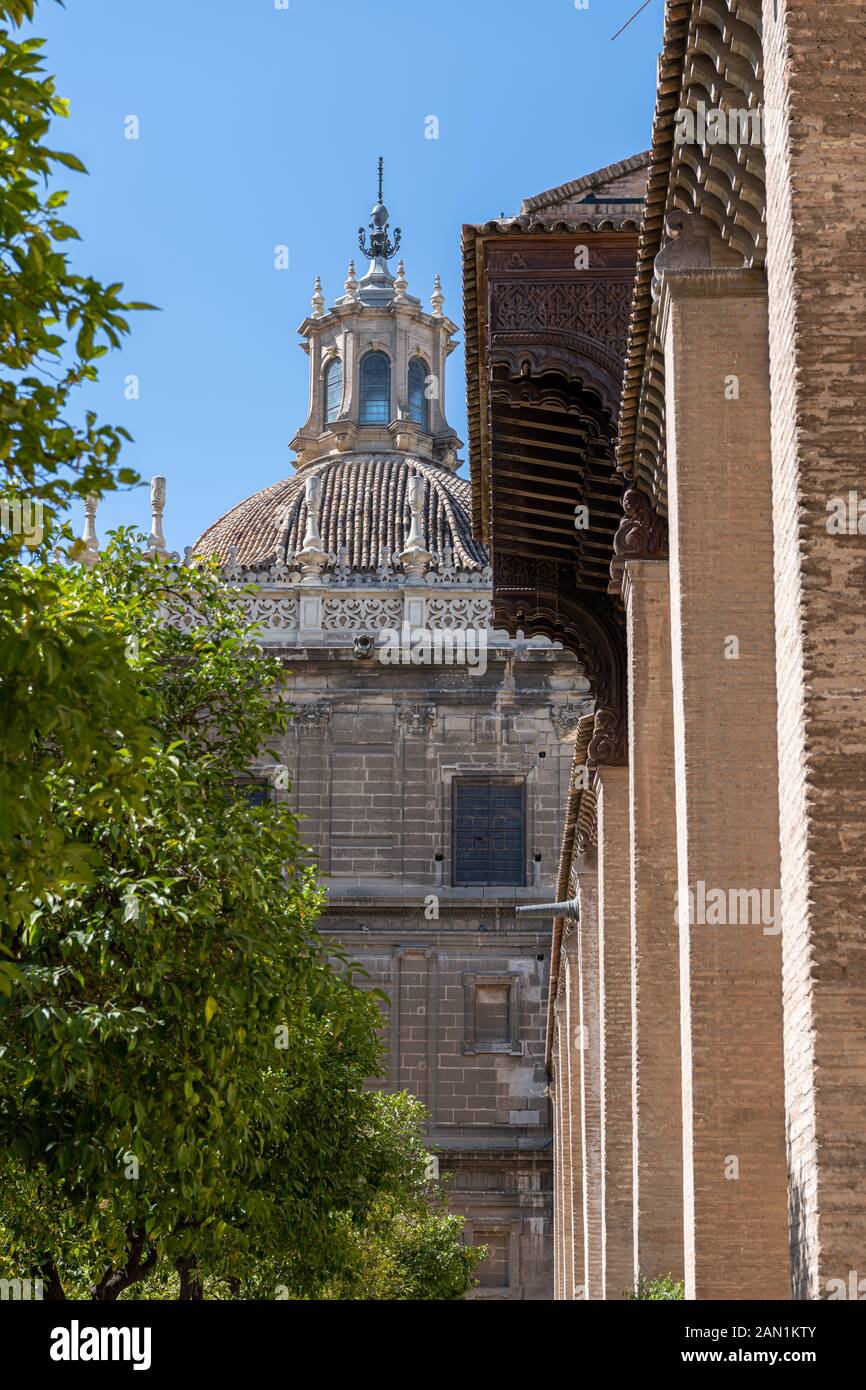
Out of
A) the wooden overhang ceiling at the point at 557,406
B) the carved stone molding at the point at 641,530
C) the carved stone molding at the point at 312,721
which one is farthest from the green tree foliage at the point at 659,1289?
the carved stone molding at the point at 312,721

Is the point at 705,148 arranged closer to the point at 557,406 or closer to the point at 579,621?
the point at 557,406

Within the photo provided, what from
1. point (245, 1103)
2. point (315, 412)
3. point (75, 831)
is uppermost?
point (315, 412)

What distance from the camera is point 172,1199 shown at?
12.8 metres

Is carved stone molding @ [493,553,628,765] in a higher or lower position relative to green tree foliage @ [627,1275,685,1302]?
higher

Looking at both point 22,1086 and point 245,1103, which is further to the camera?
point 245,1103

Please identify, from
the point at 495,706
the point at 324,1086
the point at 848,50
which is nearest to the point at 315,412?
the point at 495,706

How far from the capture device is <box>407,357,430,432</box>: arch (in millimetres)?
61250

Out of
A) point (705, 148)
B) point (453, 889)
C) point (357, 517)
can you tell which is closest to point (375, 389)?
point (357, 517)

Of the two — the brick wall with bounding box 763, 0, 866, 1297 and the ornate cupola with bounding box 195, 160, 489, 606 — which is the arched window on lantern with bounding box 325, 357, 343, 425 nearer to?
the ornate cupola with bounding box 195, 160, 489, 606

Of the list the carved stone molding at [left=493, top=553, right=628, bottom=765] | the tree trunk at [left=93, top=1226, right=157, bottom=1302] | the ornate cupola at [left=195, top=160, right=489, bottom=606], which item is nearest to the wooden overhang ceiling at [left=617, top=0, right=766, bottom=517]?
the carved stone molding at [left=493, top=553, right=628, bottom=765]

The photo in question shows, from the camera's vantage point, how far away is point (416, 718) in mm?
45906

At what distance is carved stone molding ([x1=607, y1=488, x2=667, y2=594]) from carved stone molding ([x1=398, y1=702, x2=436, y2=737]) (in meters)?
30.9

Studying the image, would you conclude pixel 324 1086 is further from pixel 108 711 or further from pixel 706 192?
pixel 108 711
